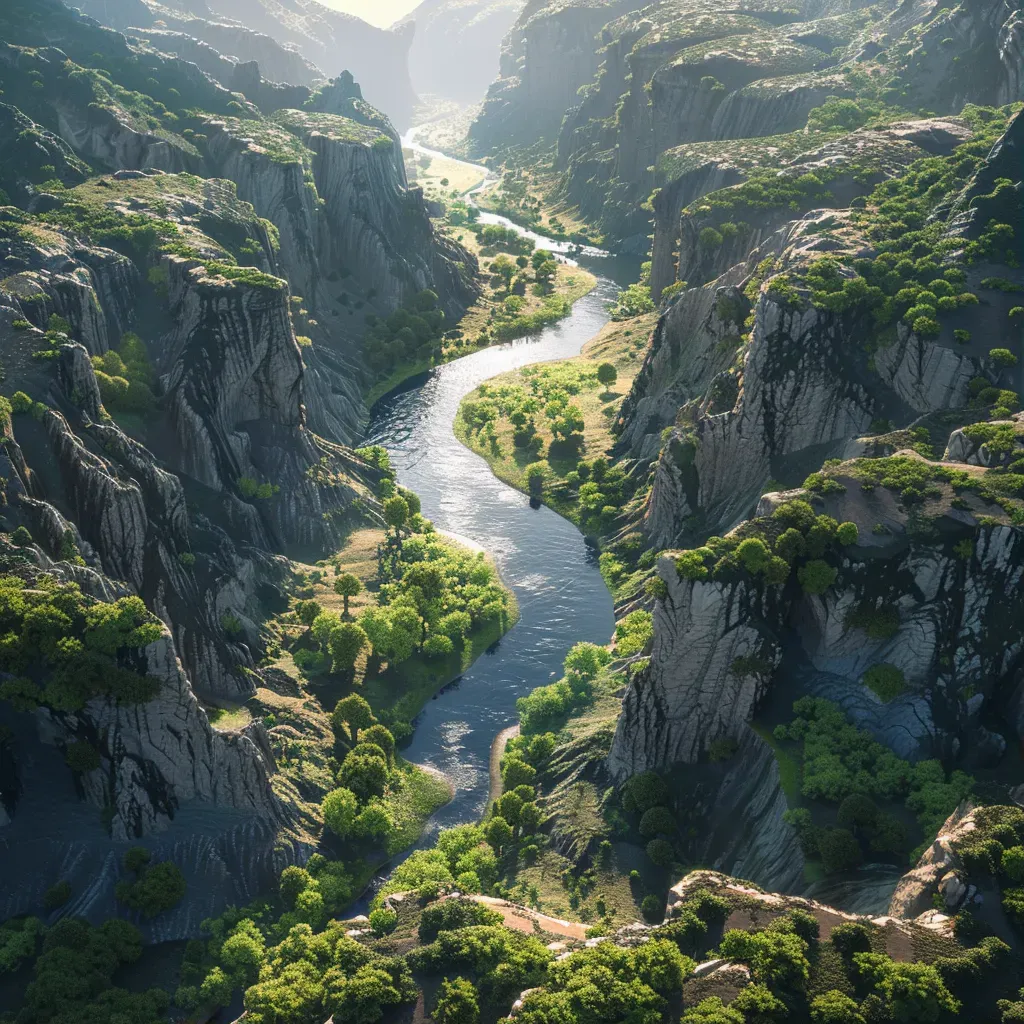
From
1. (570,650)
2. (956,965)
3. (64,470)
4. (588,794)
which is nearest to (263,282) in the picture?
(64,470)

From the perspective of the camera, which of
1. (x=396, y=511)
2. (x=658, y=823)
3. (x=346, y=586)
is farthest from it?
(x=396, y=511)

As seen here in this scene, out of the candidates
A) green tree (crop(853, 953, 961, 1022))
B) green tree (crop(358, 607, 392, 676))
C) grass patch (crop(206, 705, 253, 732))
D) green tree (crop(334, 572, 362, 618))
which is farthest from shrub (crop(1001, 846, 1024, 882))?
green tree (crop(334, 572, 362, 618))

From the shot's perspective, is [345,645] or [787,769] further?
[345,645]

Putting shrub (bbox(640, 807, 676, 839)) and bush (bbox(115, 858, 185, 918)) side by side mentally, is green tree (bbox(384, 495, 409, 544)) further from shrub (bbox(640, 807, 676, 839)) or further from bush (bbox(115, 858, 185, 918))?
bush (bbox(115, 858, 185, 918))

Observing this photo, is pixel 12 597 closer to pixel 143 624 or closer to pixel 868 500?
pixel 143 624

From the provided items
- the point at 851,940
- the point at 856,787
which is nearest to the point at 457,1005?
the point at 851,940

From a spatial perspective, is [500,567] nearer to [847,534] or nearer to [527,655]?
[527,655]

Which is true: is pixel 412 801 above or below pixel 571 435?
below
